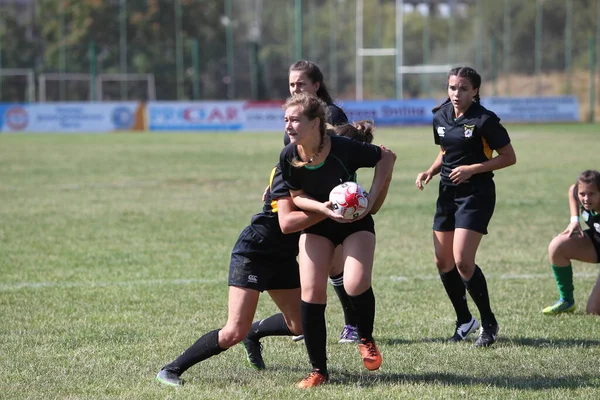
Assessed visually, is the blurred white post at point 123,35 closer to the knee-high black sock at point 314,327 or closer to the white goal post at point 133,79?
the white goal post at point 133,79

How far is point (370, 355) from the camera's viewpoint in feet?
17.6

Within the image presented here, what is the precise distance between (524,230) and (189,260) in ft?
15.3

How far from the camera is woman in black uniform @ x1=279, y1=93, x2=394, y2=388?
204 inches

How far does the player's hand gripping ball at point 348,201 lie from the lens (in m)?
4.96

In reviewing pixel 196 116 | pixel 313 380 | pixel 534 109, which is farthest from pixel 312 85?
pixel 534 109

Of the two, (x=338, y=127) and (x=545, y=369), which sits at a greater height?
(x=338, y=127)

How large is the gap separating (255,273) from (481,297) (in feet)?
6.69

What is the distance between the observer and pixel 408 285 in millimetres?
8781

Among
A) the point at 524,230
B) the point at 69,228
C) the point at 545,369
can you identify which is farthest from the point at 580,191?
the point at 69,228

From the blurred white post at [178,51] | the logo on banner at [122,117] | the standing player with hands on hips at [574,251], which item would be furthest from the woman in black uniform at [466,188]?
the blurred white post at [178,51]

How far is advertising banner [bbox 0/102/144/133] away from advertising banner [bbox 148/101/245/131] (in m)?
0.75

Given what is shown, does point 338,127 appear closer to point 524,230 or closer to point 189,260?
point 189,260

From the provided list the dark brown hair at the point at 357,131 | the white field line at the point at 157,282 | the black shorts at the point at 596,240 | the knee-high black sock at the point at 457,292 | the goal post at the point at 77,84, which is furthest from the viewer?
the goal post at the point at 77,84

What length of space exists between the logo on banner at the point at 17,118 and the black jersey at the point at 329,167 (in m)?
37.2
